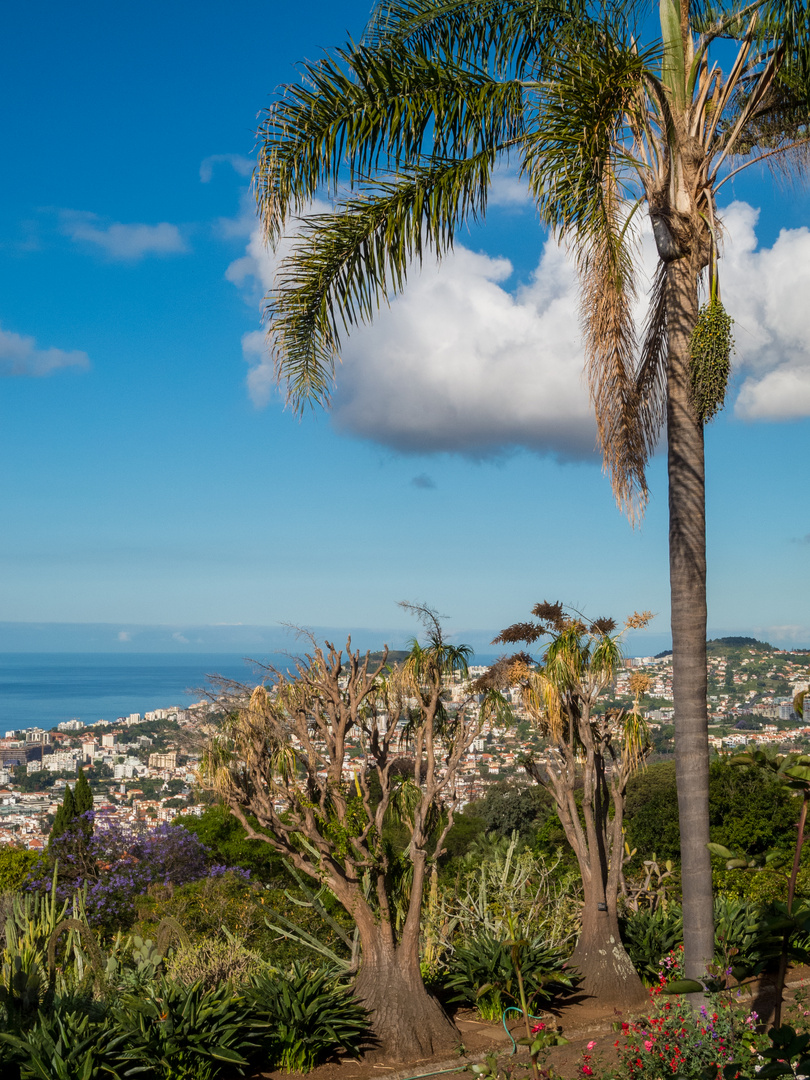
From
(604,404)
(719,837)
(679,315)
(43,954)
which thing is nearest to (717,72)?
(679,315)

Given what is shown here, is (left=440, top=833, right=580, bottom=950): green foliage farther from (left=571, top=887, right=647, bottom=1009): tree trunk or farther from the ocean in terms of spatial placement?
the ocean

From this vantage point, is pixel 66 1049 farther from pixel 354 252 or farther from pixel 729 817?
pixel 729 817

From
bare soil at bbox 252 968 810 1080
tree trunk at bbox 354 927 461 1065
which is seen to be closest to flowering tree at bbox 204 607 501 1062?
tree trunk at bbox 354 927 461 1065

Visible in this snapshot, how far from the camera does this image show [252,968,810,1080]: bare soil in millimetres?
6009

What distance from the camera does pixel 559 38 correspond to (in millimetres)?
5879

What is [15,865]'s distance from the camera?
16922 millimetres

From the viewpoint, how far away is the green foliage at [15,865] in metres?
16.5

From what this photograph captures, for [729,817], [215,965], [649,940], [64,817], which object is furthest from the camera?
[729,817]

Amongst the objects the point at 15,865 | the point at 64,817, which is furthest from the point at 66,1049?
the point at 64,817

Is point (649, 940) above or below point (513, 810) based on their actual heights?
above

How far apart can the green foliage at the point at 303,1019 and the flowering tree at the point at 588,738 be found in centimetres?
247

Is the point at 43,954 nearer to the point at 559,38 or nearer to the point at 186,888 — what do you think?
the point at 186,888

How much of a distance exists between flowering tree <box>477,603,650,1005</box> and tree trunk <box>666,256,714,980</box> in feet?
6.70

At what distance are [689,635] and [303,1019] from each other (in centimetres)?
381
